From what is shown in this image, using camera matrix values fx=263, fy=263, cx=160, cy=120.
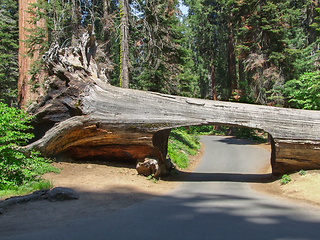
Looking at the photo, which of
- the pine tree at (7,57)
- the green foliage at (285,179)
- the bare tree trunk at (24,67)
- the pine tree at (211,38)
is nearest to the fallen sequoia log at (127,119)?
the green foliage at (285,179)

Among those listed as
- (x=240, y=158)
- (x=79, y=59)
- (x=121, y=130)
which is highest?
(x=79, y=59)

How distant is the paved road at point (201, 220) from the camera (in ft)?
13.3

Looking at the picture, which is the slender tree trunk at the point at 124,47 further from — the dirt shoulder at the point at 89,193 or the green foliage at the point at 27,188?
the green foliage at the point at 27,188

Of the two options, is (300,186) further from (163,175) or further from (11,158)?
(11,158)

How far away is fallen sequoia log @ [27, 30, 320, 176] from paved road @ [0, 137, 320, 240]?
2.27 meters

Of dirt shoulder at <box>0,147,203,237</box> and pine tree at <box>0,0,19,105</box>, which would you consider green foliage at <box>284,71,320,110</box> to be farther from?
pine tree at <box>0,0,19,105</box>

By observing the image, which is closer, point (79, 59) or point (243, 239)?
point (243, 239)

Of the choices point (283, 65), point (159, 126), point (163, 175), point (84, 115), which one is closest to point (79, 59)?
point (84, 115)

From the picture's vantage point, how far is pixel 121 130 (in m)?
9.20

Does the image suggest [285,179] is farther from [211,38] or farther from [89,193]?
[211,38]

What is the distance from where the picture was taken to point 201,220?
4.84 meters

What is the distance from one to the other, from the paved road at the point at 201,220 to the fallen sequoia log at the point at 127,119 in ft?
7.46

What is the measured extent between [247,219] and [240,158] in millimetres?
11498

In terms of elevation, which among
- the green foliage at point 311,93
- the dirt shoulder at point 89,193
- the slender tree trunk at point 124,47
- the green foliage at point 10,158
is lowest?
the dirt shoulder at point 89,193
